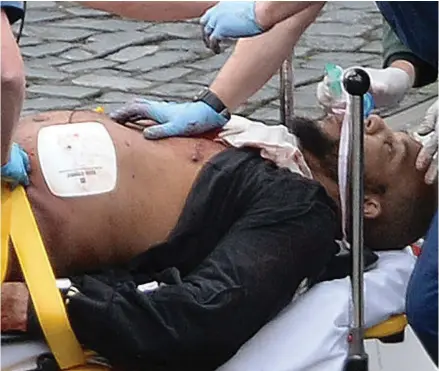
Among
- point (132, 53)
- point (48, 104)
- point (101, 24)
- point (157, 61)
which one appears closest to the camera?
point (48, 104)

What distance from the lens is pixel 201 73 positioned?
5637mm

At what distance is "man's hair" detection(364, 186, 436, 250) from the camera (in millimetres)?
2930

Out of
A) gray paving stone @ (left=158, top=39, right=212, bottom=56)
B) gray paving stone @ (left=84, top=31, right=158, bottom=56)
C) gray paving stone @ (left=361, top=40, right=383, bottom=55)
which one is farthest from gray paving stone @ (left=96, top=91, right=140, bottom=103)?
gray paving stone @ (left=361, top=40, right=383, bottom=55)

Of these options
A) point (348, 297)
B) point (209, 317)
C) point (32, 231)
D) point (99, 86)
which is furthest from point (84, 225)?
point (99, 86)

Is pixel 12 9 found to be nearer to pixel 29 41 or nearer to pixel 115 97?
pixel 115 97

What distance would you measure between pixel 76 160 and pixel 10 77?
1.76ft

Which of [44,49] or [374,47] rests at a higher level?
[44,49]

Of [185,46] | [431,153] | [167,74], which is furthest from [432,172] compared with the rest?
[185,46]

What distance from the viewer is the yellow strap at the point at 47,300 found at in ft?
8.08

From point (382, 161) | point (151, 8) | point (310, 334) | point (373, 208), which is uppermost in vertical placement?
point (151, 8)

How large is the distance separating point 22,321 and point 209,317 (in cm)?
38

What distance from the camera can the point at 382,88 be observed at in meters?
3.11

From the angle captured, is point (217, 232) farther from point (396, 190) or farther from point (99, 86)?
point (99, 86)

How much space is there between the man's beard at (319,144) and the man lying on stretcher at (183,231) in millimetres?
14
